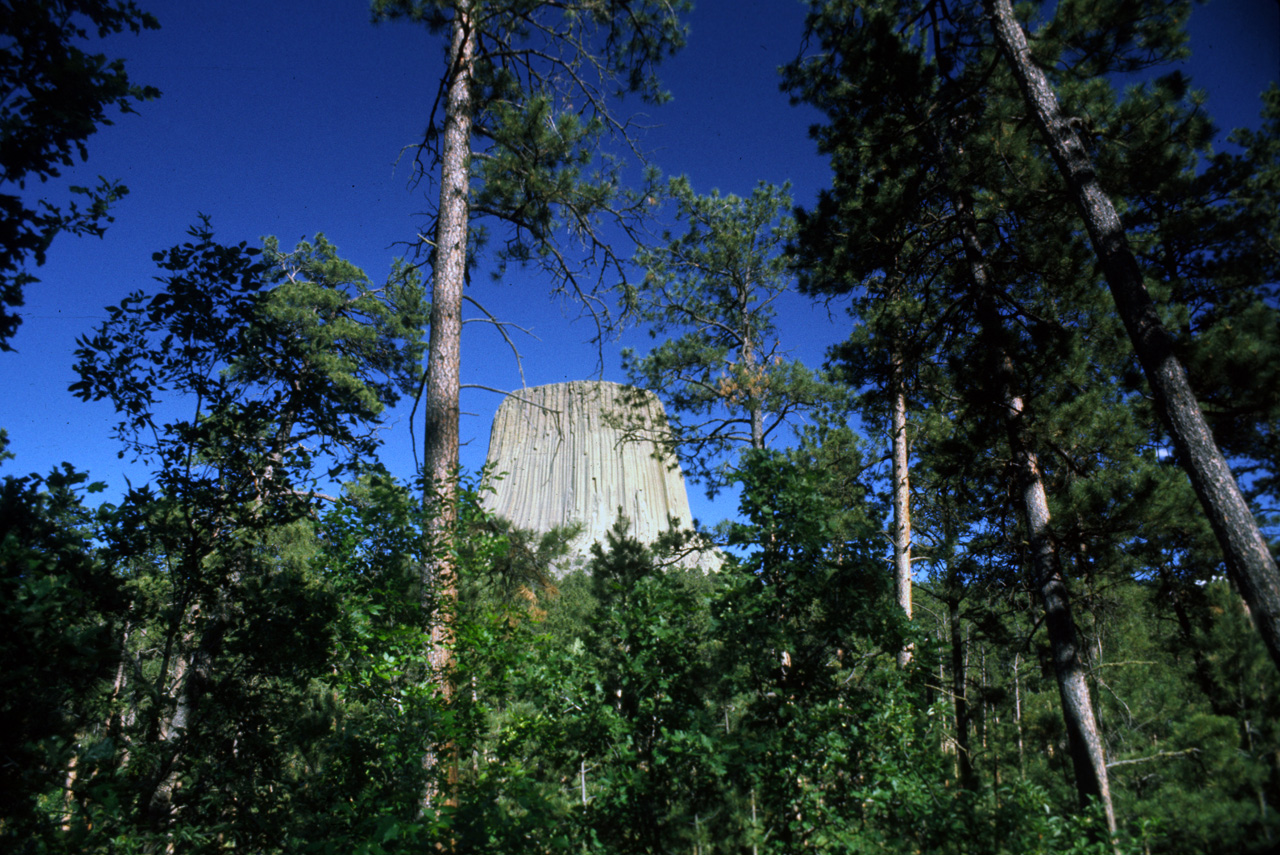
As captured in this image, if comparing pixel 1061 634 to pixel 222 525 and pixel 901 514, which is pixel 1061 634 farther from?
pixel 222 525

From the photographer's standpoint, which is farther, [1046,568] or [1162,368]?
[1046,568]

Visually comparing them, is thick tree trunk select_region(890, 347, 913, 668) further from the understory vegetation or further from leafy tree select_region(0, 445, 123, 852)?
leafy tree select_region(0, 445, 123, 852)

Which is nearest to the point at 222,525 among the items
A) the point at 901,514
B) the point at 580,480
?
the point at 901,514

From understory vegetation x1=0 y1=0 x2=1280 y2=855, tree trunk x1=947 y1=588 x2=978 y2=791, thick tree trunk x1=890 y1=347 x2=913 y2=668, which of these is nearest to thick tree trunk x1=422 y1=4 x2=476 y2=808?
understory vegetation x1=0 y1=0 x2=1280 y2=855

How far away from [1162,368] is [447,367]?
Result: 5.29m

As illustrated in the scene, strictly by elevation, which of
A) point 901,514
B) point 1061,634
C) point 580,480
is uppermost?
point 580,480

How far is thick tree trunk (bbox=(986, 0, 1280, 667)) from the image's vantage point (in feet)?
9.57

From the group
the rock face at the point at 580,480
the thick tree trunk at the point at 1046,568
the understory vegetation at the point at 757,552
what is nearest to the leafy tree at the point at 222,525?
the understory vegetation at the point at 757,552

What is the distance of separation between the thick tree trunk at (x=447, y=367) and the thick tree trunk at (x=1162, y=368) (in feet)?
14.2

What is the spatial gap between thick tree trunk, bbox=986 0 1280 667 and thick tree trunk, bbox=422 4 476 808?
4.34 metres

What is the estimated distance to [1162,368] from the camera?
336 cm

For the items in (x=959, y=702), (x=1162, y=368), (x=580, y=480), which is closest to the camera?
(x=1162, y=368)

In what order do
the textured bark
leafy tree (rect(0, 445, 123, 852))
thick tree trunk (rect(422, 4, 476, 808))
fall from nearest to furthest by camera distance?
leafy tree (rect(0, 445, 123, 852)) → the textured bark → thick tree trunk (rect(422, 4, 476, 808))

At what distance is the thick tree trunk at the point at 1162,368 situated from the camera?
2918 millimetres
